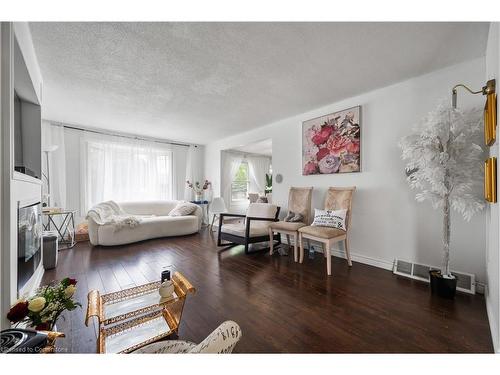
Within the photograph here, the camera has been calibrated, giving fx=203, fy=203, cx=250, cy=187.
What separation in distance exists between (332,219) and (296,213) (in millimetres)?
659

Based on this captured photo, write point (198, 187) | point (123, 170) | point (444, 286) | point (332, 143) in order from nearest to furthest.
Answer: point (444, 286) → point (332, 143) → point (123, 170) → point (198, 187)

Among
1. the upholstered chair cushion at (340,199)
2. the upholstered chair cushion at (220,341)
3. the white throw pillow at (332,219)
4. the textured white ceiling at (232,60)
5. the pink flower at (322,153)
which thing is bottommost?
the upholstered chair cushion at (220,341)

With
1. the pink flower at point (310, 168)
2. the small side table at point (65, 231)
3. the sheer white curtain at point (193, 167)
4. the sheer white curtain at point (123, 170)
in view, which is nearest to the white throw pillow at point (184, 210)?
the sheer white curtain at point (123, 170)

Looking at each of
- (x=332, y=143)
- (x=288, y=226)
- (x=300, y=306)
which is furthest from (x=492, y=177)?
(x=288, y=226)

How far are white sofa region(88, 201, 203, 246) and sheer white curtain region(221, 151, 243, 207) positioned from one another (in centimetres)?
126

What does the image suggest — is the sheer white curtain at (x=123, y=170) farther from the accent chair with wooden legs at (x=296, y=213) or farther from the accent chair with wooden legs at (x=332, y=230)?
the accent chair with wooden legs at (x=332, y=230)

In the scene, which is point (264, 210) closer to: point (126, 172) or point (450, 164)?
point (450, 164)

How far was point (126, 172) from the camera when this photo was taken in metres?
4.85

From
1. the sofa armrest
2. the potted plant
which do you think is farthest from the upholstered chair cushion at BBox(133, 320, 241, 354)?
the sofa armrest

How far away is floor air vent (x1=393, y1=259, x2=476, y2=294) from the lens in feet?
6.38

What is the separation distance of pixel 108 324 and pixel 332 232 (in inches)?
88.4

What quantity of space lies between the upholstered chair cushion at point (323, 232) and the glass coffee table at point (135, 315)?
1634 mm

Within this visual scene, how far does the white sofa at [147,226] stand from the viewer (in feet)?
11.4
